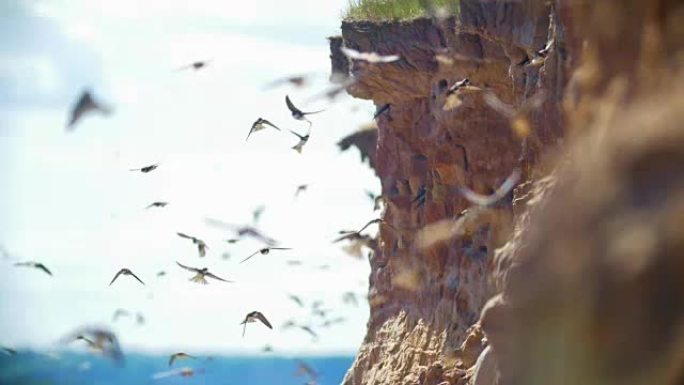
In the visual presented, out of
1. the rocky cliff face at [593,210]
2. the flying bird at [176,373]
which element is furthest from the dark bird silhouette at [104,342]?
the rocky cliff face at [593,210]

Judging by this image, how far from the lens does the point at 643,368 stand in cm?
466

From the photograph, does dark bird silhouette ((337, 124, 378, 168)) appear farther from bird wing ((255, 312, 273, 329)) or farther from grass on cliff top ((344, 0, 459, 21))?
bird wing ((255, 312, 273, 329))

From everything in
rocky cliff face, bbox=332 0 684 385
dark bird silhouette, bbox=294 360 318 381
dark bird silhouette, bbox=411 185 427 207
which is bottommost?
rocky cliff face, bbox=332 0 684 385

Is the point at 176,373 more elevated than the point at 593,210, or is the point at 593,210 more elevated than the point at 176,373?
the point at 176,373

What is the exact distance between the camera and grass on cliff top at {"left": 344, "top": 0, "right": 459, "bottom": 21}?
1274cm

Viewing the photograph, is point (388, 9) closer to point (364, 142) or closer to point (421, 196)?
point (421, 196)

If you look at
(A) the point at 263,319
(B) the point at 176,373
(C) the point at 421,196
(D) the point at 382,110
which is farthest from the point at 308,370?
(A) the point at 263,319

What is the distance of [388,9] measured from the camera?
13289 mm

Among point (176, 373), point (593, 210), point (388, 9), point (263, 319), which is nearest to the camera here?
point (593, 210)

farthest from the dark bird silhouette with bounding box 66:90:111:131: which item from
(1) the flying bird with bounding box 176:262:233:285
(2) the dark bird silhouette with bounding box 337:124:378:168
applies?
(2) the dark bird silhouette with bounding box 337:124:378:168

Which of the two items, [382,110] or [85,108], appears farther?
[382,110]

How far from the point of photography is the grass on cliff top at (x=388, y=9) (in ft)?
41.8

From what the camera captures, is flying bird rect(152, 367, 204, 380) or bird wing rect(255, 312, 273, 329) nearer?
bird wing rect(255, 312, 273, 329)

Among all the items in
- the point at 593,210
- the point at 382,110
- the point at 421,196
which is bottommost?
the point at 593,210
